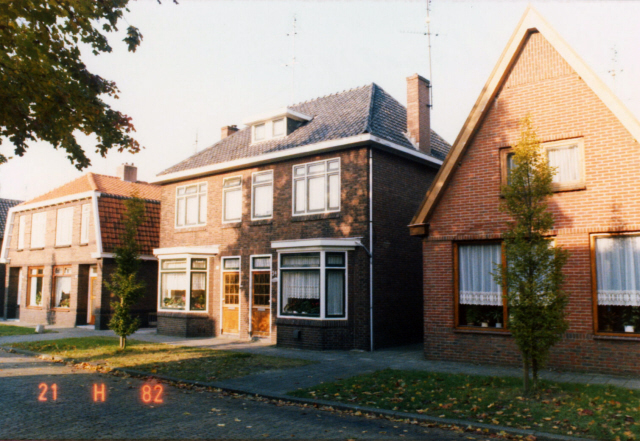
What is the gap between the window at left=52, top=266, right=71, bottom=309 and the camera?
26.5 m

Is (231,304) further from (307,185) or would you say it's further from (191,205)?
(307,185)

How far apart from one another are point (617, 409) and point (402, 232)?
10.4 m

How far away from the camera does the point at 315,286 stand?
17.3m

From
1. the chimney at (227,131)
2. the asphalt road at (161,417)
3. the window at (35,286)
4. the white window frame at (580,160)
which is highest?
the chimney at (227,131)

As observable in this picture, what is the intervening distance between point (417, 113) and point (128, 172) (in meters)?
18.1

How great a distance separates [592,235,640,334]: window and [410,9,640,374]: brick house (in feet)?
0.07

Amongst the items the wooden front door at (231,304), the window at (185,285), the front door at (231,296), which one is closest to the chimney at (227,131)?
the window at (185,285)

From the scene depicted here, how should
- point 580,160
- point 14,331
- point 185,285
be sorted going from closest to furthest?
point 580,160, point 185,285, point 14,331

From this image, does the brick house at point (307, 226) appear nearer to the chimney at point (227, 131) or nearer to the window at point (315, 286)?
the window at point (315, 286)

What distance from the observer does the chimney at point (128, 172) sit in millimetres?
30547

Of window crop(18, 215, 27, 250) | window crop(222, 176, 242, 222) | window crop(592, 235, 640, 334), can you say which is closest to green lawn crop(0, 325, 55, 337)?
window crop(18, 215, 27, 250)

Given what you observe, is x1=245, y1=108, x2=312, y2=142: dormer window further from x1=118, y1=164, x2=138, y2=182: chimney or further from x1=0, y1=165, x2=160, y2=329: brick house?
x1=118, y1=164, x2=138, y2=182: chimney

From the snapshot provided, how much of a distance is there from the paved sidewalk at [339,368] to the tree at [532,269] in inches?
77.2

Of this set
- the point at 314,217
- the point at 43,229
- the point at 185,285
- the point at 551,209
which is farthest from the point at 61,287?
the point at 551,209
